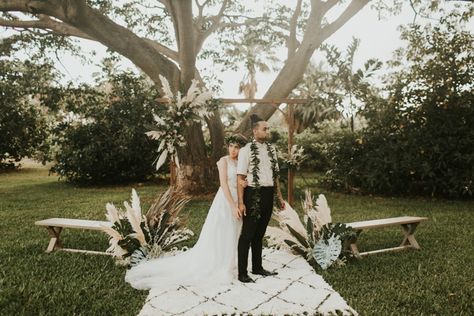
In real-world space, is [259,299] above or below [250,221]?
below

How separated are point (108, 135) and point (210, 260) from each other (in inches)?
461

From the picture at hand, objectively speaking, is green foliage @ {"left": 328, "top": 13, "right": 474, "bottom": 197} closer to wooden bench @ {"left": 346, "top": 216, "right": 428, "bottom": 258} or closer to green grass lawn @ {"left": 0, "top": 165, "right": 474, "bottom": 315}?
green grass lawn @ {"left": 0, "top": 165, "right": 474, "bottom": 315}

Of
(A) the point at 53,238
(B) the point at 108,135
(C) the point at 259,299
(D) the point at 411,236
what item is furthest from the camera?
(B) the point at 108,135

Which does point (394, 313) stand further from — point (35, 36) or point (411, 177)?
point (35, 36)

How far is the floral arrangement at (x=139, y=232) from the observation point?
586 centimetres

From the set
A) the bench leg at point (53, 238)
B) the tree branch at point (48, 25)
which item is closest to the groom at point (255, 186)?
the bench leg at point (53, 238)

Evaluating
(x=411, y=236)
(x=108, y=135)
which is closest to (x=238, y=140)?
(x=411, y=236)

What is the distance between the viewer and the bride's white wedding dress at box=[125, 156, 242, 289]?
5262 mm

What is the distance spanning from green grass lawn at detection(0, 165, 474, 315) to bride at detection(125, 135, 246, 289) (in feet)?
1.40

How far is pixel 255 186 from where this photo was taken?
5184 millimetres

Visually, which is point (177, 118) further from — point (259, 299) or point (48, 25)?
point (48, 25)

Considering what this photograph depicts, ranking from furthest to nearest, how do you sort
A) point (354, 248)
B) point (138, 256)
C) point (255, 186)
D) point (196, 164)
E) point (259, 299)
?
point (196, 164) < point (354, 248) < point (138, 256) < point (255, 186) < point (259, 299)

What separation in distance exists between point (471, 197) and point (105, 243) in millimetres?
10060

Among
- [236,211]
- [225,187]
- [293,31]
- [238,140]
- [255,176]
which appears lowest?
[236,211]
